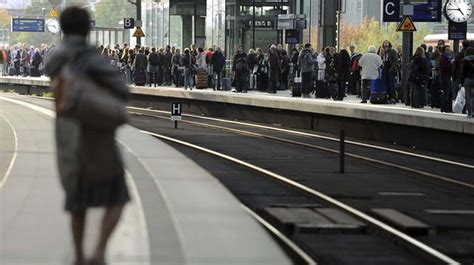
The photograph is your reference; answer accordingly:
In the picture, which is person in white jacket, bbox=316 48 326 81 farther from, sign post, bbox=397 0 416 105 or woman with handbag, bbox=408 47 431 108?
woman with handbag, bbox=408 47 431 108

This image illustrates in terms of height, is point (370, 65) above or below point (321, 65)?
above

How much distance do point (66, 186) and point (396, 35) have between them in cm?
6611

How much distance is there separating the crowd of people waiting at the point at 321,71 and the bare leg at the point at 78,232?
17.6m

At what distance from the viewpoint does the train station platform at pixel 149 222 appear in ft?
30.3

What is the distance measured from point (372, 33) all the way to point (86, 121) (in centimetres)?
6815

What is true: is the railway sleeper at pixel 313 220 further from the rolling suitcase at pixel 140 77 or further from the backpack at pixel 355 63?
the rolling suitcase at pixel 140 77

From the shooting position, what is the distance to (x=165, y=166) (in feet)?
58.2

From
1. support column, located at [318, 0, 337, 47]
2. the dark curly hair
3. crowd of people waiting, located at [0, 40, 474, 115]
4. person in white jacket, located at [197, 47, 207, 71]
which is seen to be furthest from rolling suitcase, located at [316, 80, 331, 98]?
the dark curly hair

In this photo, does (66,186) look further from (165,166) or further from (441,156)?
(441,156)

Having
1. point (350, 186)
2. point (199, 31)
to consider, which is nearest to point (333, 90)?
point (350, 186)

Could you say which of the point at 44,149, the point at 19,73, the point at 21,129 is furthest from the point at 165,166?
the point at 19,73

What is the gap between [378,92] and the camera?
101 feet

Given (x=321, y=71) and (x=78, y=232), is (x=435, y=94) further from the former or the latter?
(x=78, y=232)

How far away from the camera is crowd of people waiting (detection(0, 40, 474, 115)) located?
26688 millimetres
